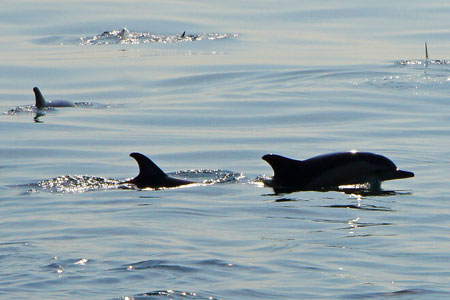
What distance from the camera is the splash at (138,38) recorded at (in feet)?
113

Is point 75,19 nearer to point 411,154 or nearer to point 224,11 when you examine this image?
point 224,11

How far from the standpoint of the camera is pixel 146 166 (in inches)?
537

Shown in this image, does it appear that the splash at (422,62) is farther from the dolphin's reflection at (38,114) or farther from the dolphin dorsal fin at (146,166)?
the dolphin dorsal fin at (146,166)

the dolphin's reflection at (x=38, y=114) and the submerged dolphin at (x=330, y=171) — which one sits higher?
the dolphin's reflection at (x=38, y=114)

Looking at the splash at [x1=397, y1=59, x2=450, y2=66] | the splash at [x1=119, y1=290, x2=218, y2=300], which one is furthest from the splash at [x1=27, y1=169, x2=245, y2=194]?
the splash at [x1=397, y1=59, x2=450, y2=66]

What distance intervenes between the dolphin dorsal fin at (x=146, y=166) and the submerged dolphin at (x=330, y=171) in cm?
135

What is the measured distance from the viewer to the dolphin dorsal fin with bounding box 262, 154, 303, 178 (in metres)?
14.1

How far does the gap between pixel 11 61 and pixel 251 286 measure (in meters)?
21.9

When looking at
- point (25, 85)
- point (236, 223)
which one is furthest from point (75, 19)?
point (236, 223)

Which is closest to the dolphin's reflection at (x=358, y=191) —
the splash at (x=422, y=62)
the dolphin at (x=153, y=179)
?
the dolphin at (x=153, y=179)

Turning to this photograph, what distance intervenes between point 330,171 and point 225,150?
3415 millimetres

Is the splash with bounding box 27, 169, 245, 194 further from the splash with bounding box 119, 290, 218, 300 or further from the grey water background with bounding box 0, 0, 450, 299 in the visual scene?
the splash with bounding box 119, 290, 218, 300

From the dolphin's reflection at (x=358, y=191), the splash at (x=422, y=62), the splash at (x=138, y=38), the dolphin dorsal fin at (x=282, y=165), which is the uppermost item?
the splash at (x=138, y=38)

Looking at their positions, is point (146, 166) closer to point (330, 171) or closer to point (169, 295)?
point (330, 171)
